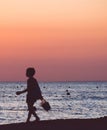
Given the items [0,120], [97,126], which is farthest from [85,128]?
[0,120]

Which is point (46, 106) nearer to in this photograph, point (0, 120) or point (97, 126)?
point (97, 126)

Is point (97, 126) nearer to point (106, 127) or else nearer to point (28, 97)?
point (106, 127)

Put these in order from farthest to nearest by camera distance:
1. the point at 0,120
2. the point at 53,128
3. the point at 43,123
Result: the point at 0,120, the point at 43,123, the point at 53,128

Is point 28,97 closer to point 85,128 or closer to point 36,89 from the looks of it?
point 36,89

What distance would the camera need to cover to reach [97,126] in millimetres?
13969

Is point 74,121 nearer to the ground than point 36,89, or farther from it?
nearer to the ground

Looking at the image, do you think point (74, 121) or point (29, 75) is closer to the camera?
point (29, 75)

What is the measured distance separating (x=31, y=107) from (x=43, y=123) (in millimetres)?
651

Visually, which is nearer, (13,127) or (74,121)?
(13,127)

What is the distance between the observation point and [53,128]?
13555 mm

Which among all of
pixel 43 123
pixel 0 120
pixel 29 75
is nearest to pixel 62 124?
pixel 43 123

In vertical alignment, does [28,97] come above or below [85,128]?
above

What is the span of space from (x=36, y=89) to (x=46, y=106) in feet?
2.28

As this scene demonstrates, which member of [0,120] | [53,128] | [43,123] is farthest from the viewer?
[0,120]
